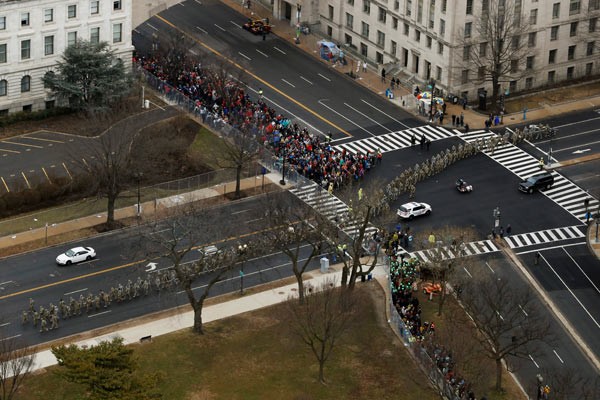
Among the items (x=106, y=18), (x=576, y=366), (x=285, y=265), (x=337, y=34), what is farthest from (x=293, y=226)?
(x=337, y=34)

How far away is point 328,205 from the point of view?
153000 millimetres

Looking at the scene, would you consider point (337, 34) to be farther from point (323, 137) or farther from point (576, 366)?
point (576, 366)

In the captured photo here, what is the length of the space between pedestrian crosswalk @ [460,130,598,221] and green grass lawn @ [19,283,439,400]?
3093 cm

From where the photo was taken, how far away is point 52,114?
170 meters

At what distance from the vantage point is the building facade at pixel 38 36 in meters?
167

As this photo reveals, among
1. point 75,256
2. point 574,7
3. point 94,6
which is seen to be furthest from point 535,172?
point 94,6

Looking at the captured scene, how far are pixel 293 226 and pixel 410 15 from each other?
44.6 metres

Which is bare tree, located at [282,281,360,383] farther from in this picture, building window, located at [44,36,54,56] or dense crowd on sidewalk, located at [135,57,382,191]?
building window, located at [44,36,54,56]

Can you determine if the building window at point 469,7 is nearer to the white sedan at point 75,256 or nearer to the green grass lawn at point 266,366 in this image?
the green grass lawn at point 266,366

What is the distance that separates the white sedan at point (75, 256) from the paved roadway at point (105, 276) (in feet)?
1.78

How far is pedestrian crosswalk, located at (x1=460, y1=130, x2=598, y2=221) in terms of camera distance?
157500 mm

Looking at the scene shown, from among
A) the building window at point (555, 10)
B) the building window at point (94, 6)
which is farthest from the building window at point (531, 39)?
the building window at point (94, 6)

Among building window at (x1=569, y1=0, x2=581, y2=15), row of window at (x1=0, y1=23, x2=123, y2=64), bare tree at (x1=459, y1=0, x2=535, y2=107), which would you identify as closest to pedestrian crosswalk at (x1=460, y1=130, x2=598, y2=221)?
bare tree at (x1=459, y1=0, x2=535, y2=107)

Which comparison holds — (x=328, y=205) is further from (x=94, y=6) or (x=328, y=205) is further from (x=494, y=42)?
(x=94, y=6)
